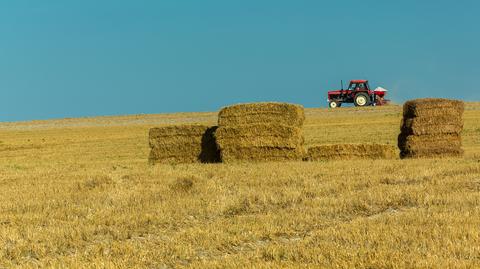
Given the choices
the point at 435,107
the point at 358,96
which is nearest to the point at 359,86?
the point at 358,96

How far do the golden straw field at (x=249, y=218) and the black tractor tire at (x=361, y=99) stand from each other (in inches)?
1623

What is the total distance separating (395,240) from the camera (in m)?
5.91

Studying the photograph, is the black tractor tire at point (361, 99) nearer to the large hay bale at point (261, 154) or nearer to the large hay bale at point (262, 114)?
the large hay bale at point (262, 114)

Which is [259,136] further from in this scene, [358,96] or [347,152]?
[358,96]

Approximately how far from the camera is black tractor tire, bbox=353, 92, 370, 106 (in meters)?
54.5

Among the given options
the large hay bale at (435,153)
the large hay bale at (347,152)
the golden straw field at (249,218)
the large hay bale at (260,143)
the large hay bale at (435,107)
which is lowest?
the golden straw field at (249,218)

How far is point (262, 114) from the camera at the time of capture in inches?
679

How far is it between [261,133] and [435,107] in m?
5.37

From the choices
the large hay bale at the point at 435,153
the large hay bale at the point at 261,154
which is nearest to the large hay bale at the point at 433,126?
the large hay bale at the point at 435,153

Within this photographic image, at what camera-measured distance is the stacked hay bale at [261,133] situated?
16.7 meters

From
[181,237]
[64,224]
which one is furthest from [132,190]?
[181,237]

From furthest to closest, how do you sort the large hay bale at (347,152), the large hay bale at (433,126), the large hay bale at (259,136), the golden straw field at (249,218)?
the large hay bale at (433,126) < the large hay bale at (347,152) < the large hay bale at (259,136) < the golden straw field at (249,218)

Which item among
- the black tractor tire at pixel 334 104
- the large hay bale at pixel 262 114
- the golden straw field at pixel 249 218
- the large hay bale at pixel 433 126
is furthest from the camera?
the black tractor tire at pixel 334 104

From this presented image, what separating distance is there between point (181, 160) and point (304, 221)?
11.3m
